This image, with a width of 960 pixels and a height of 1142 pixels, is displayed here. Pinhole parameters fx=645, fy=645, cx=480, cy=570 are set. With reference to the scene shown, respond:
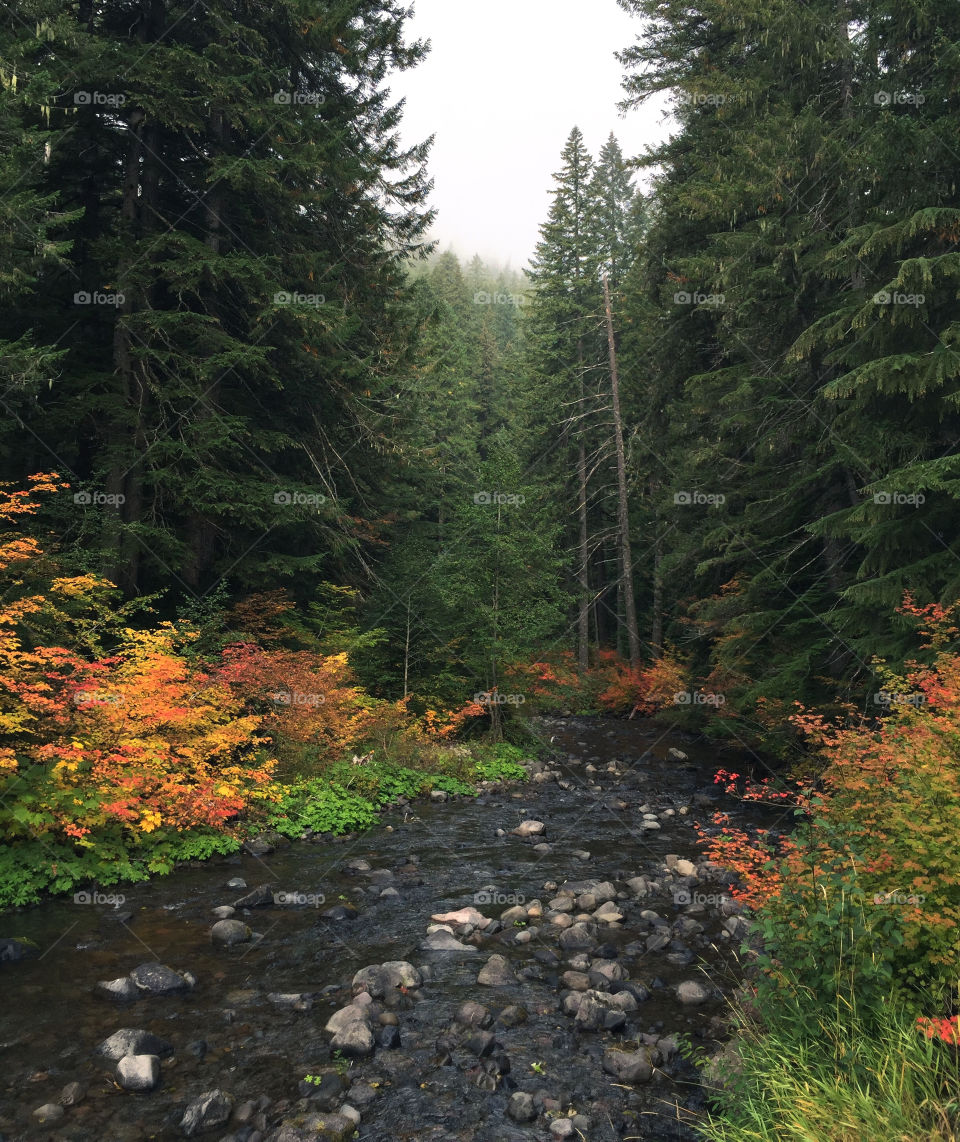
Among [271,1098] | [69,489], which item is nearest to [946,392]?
[271,1098]

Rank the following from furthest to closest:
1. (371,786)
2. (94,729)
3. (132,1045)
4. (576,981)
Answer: (371,786) < (94,729) < (576,981) < (132,1045)

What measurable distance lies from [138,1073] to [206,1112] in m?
0.72

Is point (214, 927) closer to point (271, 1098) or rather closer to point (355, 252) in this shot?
point (271, 1098)

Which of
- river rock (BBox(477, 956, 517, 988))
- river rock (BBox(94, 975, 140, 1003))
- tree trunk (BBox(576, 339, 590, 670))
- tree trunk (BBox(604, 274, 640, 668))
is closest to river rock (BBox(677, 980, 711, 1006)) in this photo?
river rock (BBox(477, 956, 517, 988))

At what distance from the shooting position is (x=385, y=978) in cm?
609

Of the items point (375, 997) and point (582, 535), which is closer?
point (375, 997)

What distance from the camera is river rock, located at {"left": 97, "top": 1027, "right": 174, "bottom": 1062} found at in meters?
4.91

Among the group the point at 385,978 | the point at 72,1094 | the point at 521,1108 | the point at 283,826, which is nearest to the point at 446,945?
the point at 385,978

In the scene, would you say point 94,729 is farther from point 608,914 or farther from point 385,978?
point 608,914

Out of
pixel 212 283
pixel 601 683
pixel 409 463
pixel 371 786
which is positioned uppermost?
pixel 212 283

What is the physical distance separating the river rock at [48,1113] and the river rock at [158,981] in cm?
149

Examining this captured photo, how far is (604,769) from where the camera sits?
629 inches

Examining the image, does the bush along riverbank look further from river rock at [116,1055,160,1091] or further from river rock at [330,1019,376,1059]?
river rock at [116,1055,160,1091]

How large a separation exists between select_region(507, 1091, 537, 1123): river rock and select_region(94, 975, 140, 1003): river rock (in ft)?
11.6
